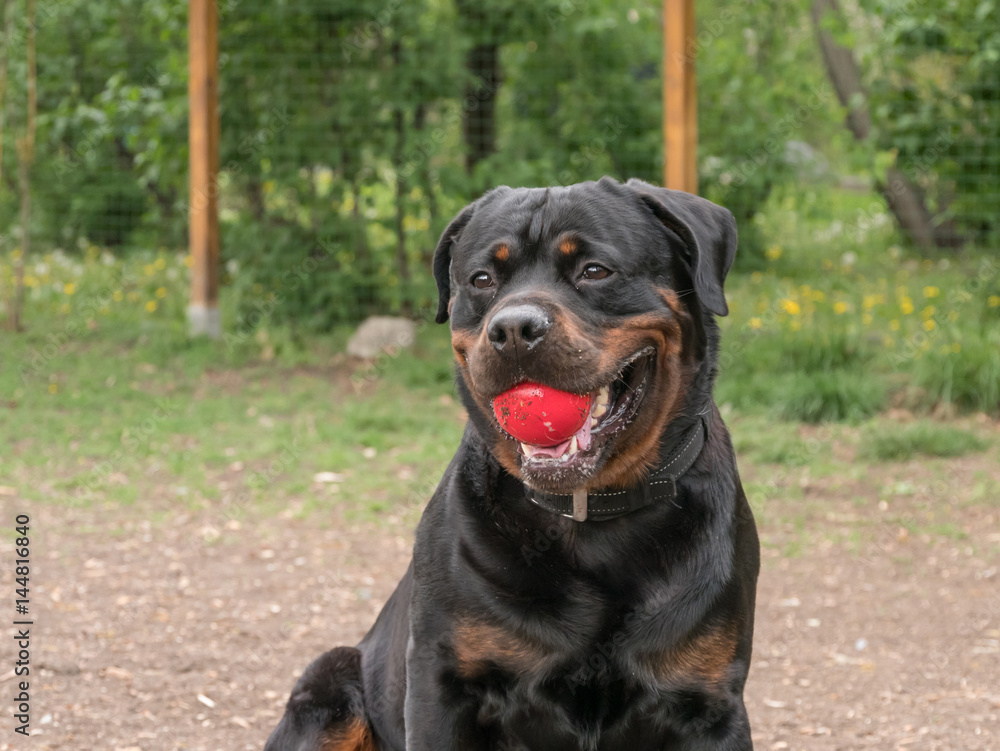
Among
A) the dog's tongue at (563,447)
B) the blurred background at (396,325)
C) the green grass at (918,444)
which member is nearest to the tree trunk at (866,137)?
the blurred background at (396,325)

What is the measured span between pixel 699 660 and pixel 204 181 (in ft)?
23.2

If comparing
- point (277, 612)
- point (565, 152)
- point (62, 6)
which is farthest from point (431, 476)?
point (62, 6)

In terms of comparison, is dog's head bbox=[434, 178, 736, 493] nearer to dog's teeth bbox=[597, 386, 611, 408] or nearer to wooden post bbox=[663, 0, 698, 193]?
dog's teeth bbox=[597, 386, 611, 408]

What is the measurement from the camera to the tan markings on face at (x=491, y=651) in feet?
7.91

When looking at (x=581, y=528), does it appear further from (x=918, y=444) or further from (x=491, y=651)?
(x=918, y=444)

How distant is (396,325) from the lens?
8.46 meters

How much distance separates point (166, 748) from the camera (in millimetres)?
3467

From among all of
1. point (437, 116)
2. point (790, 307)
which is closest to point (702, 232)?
point (790, 307)

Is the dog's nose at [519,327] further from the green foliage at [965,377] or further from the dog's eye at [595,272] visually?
the green foliage at [965,377]

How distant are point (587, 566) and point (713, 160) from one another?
7598 millimetres

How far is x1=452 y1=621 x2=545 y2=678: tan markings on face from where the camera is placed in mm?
2410

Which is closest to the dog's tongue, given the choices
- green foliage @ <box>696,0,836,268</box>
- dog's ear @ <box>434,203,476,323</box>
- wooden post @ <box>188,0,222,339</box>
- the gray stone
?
dog's ear @ <box>434,203,476,323</box>

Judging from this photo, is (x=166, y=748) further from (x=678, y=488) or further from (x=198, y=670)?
(x=678, y=488)

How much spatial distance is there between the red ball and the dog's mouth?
0.09ft
